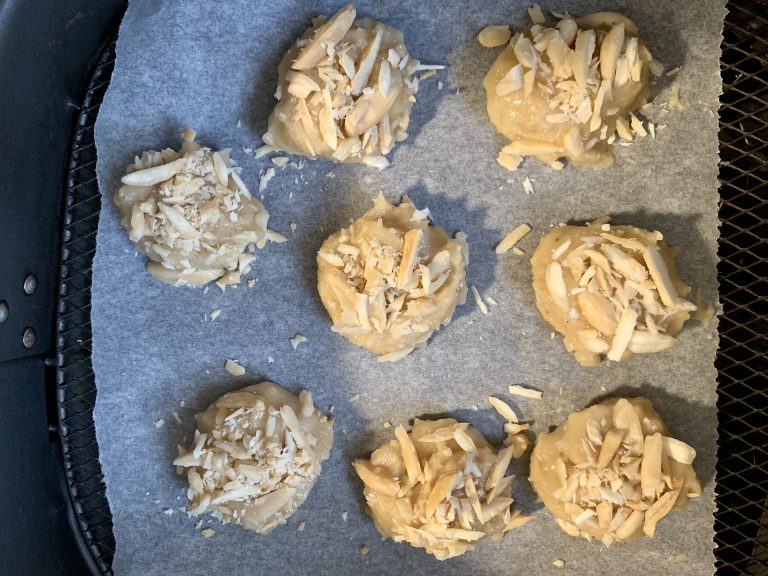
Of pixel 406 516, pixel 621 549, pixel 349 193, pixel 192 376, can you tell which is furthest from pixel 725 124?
pixel 192 376

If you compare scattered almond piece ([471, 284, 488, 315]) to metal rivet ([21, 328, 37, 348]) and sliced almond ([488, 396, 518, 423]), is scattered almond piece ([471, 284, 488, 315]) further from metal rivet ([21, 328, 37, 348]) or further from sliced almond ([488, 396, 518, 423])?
metal rivet ([21, 328, 37, 348])

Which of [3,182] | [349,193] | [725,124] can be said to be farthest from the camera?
[349,193]

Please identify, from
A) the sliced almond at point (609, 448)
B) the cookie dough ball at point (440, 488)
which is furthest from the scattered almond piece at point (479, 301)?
the sliced almond at point (609, 448)

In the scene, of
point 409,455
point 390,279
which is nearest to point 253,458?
point 409,455

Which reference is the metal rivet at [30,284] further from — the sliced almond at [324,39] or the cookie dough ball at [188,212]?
the sliced almond at [324,39]

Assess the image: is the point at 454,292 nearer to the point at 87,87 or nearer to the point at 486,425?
the point at 486,425

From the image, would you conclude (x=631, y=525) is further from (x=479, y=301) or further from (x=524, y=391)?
(x=479, y=301)
